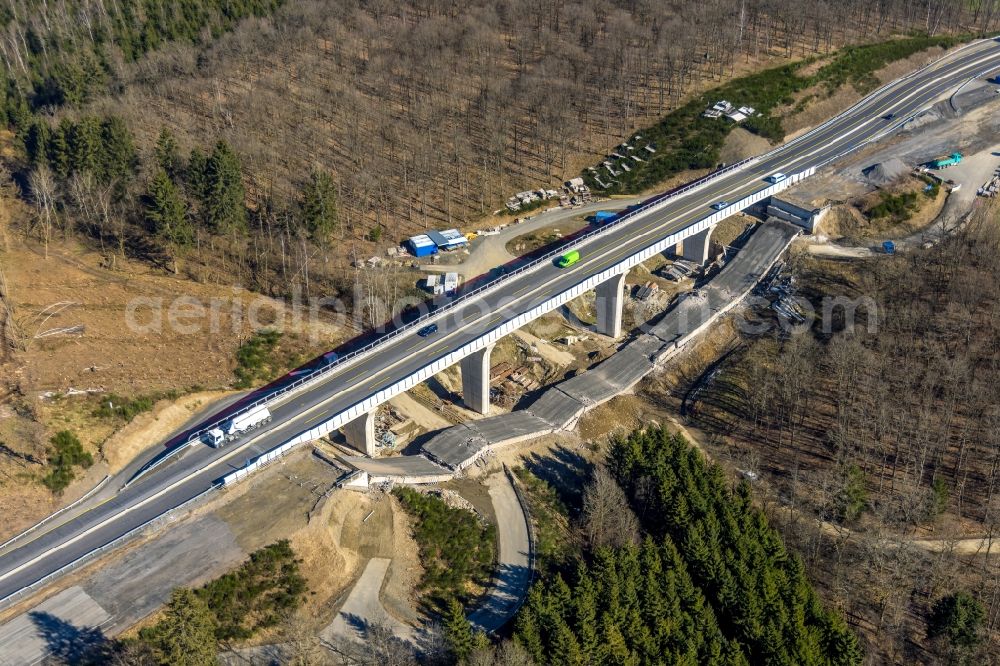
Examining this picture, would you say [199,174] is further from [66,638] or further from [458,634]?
[458,634]

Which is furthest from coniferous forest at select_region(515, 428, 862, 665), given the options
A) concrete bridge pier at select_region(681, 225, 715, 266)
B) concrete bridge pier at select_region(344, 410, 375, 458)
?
concrete bridge pier at select_region(681, 225, 715, 266)

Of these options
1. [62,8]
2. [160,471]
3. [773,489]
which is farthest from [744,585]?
[62,8]

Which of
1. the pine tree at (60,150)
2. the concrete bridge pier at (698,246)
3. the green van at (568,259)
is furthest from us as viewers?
the concrete bridge pier at (698,246)

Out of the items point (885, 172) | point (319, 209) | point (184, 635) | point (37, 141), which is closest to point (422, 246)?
point (319, 209)

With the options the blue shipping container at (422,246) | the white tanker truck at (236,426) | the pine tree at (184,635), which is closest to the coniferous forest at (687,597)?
the pine tree at (184,635)

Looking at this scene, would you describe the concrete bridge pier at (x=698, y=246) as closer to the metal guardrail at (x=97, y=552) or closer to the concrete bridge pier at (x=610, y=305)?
the concrete bridge pier at (x=610, y=305)

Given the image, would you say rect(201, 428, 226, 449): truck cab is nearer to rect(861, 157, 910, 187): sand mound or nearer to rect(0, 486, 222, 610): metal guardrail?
rect(0, 486, 222, 610): metal guardrail
